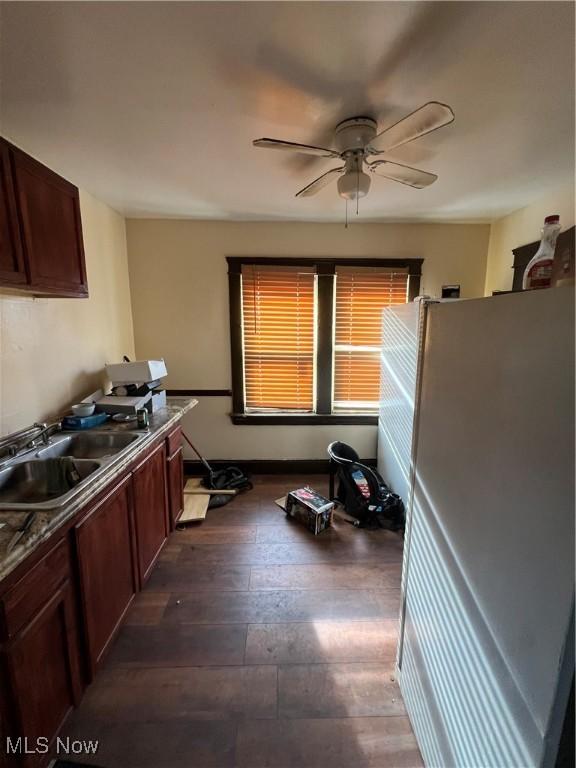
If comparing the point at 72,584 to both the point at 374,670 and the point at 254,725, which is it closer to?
the point at 254,725

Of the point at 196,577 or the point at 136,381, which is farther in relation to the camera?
the point at 136,381

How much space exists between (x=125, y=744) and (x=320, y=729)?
766mm

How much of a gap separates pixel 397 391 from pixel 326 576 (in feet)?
4.79

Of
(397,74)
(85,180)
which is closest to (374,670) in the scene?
(397,74)

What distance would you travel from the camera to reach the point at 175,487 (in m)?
2.50

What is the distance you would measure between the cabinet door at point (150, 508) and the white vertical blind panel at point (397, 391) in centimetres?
167

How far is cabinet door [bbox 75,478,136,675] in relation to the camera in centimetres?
Result: 136

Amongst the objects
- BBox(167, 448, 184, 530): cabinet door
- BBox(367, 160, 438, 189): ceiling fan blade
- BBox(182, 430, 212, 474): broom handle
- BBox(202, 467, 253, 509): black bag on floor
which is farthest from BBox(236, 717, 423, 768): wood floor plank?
BBox(367, 160, 438, 189): ceiling fan blade

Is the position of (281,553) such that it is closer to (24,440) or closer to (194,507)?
(194,507)

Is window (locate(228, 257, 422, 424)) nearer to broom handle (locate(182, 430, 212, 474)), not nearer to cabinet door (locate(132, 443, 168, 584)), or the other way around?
broom handle (locate(182, 430, 212, 474))

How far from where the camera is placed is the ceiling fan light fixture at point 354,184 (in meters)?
1.63

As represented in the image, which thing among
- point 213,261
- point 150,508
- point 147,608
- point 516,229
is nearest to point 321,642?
→ point 147,608

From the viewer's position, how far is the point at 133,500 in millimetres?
1787

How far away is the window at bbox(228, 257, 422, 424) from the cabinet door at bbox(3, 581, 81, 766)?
2.22 m
